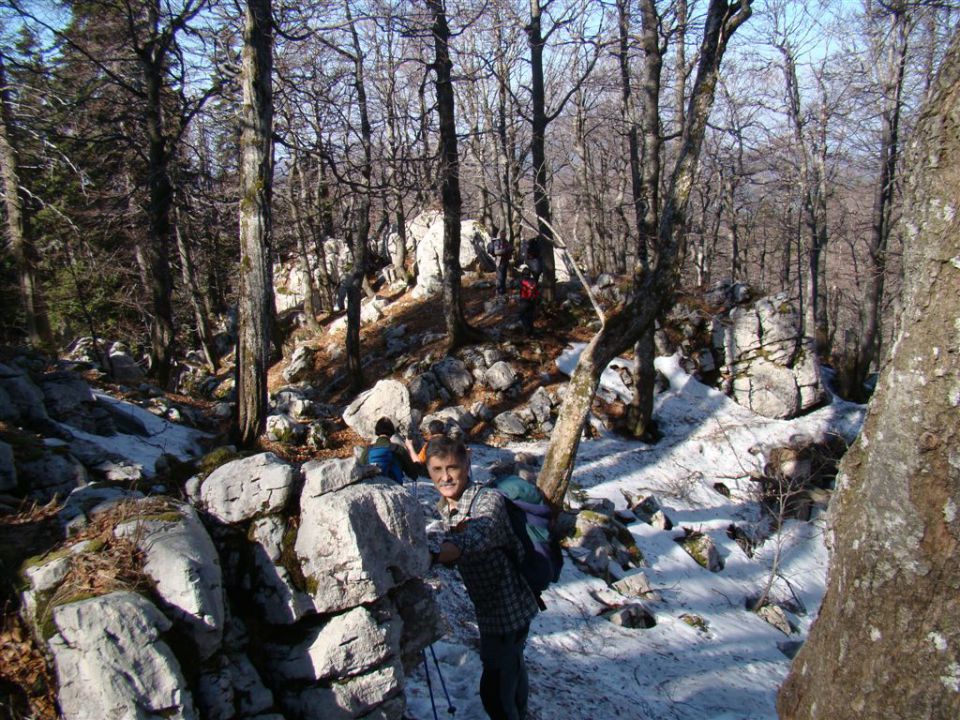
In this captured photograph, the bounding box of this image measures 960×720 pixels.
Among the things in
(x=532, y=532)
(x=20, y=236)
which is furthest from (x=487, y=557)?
(x=20, y=236)

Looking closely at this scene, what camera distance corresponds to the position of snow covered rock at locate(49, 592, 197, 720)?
2.18 metres

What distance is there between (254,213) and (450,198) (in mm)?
6095

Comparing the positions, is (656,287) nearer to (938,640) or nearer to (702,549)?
(702,549)

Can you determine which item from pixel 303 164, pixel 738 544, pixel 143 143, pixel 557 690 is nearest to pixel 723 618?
pixel 738 544

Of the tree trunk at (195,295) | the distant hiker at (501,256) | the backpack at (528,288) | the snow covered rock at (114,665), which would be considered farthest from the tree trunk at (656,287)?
the tree trunk at (195,295)

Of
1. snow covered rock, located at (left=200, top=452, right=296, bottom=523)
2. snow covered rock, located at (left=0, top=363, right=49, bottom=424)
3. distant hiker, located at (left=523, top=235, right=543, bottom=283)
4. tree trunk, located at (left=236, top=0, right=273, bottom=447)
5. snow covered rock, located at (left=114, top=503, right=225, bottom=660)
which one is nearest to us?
snow covered rock, located at (left=114, top=503, right=225, bottom=660)

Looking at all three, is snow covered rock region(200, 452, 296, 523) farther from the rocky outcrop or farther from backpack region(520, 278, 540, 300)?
backpack region(520, 278, 540, 300)

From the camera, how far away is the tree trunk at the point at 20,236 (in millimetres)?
11352

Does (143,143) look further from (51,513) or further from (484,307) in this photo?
(51,513)

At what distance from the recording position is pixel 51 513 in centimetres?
319

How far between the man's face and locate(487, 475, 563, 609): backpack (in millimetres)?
170

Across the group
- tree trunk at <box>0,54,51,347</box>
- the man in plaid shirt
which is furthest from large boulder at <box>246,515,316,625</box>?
tree trunk at <box>0,54,51,347</box>

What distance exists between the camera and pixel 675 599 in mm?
7148

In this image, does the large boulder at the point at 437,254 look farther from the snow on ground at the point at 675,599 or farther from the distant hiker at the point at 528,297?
the snow on ground at the point at 675,599
